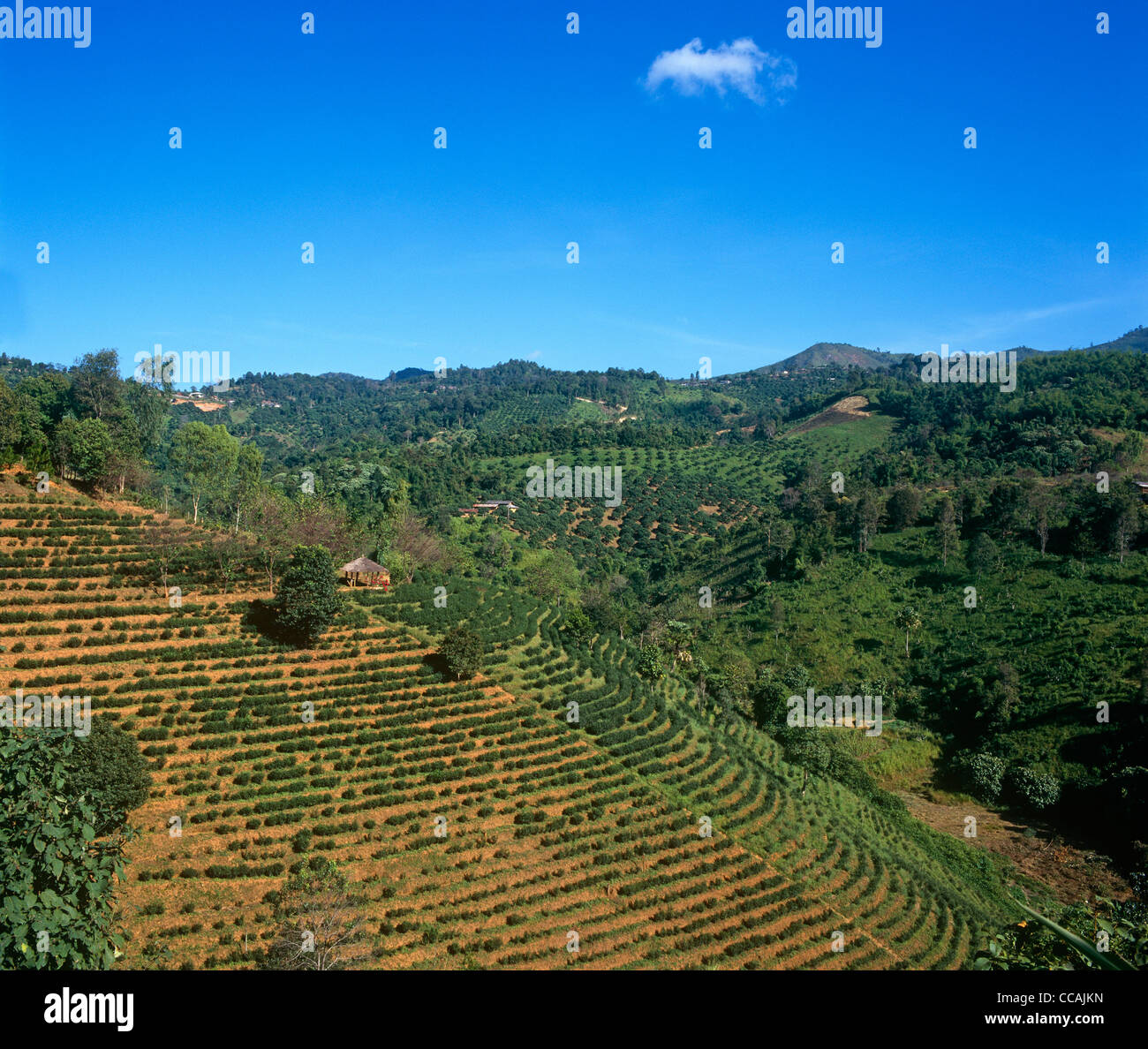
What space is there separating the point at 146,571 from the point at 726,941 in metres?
28.9

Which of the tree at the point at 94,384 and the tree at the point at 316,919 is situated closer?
the tree at the point at 316,919

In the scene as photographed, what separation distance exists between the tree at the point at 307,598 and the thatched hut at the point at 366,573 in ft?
22.5

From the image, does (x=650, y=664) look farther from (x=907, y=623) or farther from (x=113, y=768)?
(x=113, y=768)

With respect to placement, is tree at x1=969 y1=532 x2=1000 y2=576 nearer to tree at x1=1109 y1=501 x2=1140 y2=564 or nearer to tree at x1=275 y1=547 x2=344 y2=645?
tree at x1=1109 y1=501 x2=1140 y2=564

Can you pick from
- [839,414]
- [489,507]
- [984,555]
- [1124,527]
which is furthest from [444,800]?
[839,414]

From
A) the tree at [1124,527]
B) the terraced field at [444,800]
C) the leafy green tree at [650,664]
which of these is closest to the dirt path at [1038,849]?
the terraced field at [444,800]

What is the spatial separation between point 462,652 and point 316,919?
14.3m

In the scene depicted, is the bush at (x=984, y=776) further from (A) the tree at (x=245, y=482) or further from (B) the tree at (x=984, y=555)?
(A) the tree at (x=245, y=482)

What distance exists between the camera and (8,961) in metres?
5.34

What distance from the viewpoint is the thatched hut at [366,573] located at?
133ft

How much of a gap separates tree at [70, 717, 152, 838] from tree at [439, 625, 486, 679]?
12.3 meters

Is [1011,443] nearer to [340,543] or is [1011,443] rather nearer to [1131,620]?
[1131,620]
